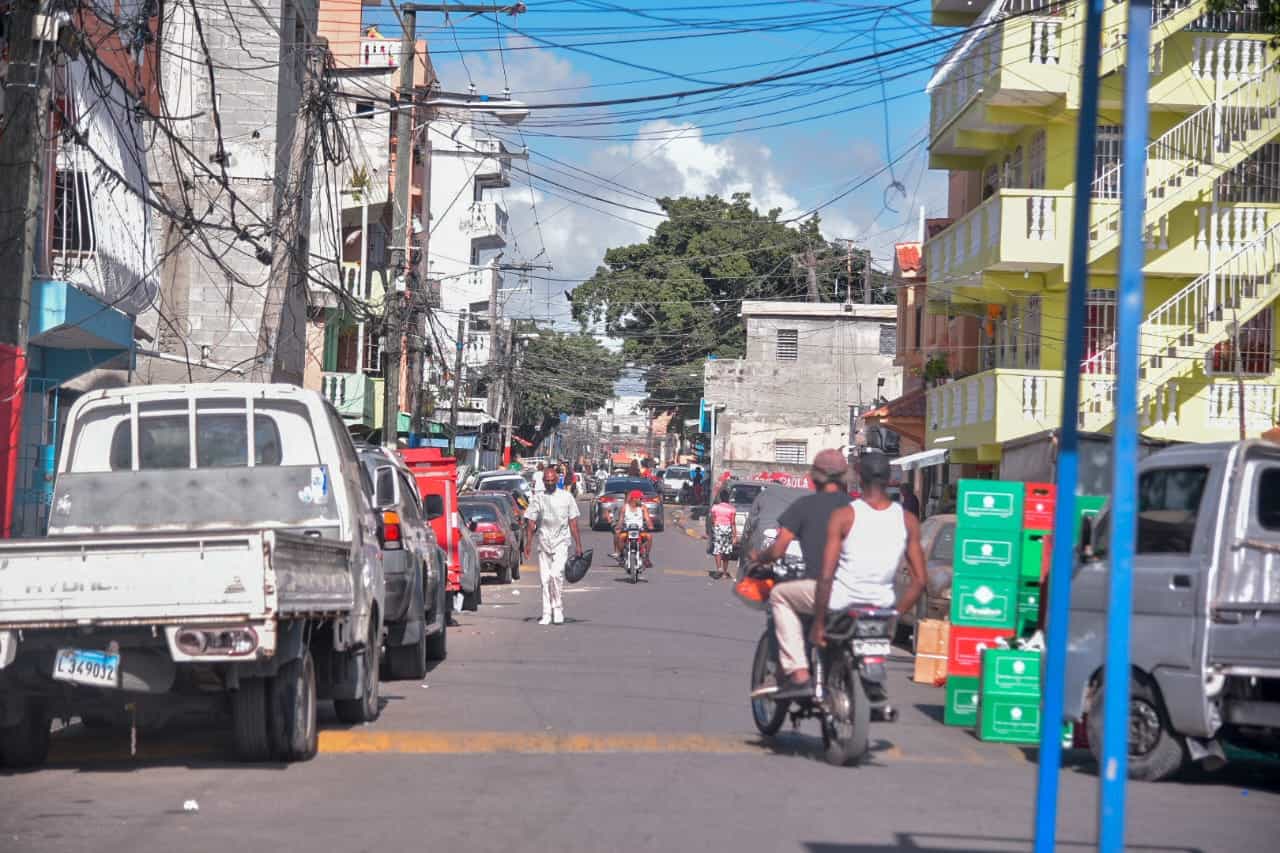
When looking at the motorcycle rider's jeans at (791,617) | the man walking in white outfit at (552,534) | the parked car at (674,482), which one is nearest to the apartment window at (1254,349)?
the man walking in white outfit at (552,534)

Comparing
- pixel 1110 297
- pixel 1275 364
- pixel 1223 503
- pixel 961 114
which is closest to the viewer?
pixel 1223 503

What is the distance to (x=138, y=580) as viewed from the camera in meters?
8.45

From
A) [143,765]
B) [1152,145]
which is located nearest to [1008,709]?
[143,765]

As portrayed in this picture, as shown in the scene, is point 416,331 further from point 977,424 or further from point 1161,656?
point 1161,656

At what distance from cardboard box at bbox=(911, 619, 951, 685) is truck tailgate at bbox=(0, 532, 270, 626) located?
25.3 ft

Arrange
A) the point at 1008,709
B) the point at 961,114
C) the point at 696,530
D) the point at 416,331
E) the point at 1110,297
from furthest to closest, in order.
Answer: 1. the point at 696,530
2. the point at 416,331
3. the point at 961,114
4. the point at 1110,297
5. the point at 1008,709

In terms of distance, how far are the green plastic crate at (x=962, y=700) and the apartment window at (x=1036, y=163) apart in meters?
20.5

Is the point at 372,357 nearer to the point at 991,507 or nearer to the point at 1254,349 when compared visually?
the point at 1254,349

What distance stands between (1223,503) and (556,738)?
4606 mm

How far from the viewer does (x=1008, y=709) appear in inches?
394

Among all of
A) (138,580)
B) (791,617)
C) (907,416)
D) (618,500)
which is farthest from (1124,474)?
(618,500)

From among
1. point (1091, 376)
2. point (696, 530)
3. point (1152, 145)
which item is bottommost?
point (696, 530)

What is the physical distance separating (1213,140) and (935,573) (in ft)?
44.3

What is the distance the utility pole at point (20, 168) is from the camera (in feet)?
38.6
